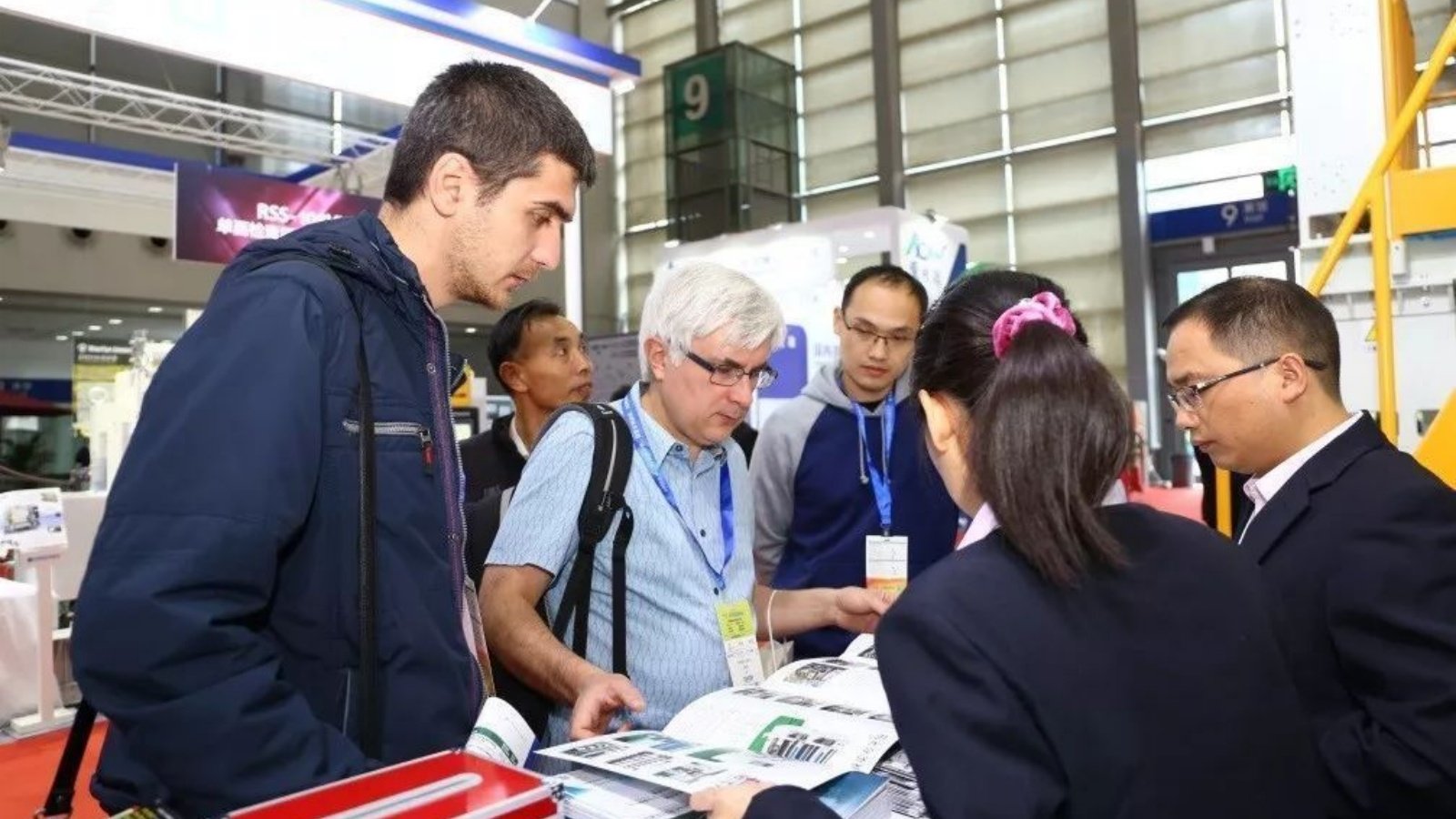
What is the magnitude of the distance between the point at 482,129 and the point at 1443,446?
237 centimetres

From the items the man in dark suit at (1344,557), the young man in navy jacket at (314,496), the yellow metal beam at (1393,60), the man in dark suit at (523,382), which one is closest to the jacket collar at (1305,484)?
the man in dark suit at (1344,557)

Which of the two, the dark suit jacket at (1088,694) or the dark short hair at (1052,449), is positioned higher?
the dark short hair at (1052,449)

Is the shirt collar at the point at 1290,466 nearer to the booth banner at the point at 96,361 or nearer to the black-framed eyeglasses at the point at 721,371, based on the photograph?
the black-framed eyeglasses at the point at 721,371

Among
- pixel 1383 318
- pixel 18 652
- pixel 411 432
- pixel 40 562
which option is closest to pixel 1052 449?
pixel 411 432

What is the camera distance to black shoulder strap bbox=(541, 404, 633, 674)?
1.75 metres

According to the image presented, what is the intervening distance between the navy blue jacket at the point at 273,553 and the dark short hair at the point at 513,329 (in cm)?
213

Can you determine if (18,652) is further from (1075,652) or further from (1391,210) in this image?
(1391,210)

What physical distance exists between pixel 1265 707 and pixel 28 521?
4.91 meters

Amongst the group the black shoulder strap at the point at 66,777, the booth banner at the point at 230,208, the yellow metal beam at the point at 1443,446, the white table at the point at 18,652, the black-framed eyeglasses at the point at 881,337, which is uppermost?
the booth banner at the point at 230,208

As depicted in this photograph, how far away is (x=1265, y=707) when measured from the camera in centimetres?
101

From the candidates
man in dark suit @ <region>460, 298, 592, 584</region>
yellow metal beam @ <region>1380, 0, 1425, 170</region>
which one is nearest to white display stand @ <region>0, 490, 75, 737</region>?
man in dark suit @ <region>460, 298, 592, 584</region>

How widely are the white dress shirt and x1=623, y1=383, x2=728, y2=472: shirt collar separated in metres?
0.96

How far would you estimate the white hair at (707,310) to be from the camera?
188cm

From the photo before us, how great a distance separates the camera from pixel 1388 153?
2.64 m
